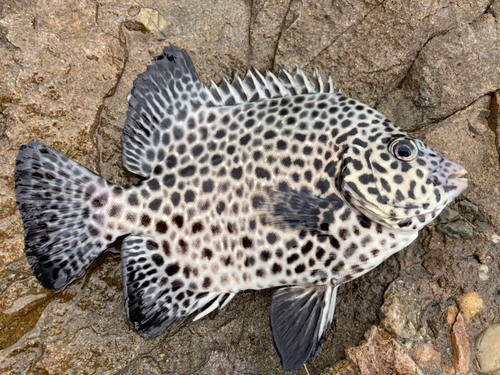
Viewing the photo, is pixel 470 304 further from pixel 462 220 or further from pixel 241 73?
pixel 241 73

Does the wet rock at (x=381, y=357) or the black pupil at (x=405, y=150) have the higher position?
the black pupil at (x=405, y=150)

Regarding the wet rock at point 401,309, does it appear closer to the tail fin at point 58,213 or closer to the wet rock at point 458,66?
the wet rock at point 458,66

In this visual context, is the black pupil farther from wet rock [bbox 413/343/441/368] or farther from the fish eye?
wet rock [bbox 413/343/441/368]

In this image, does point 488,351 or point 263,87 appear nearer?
point 488,351

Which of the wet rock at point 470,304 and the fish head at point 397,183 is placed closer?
the fish head at point 397,183

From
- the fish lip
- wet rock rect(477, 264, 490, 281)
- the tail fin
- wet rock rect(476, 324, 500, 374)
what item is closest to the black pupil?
the fish lip

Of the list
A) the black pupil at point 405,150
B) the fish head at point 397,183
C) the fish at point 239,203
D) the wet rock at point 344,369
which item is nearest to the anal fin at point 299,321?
the fish at point 239,203

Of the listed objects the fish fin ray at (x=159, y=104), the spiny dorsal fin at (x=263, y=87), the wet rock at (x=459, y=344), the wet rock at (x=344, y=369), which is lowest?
the wet rock at (x=459, y=344)

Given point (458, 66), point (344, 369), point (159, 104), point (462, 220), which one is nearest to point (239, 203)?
→ point (159, 104)
